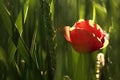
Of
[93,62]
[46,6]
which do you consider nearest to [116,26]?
[93,62]

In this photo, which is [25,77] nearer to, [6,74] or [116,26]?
[6,74]

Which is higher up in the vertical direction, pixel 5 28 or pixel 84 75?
pixel 5 28

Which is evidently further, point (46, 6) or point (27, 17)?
point (27, 17)
